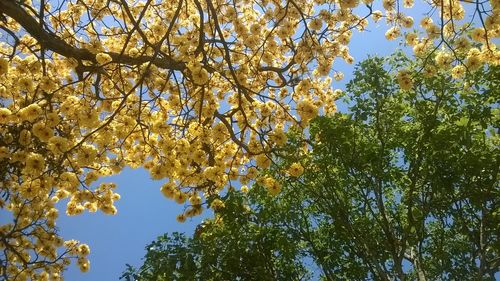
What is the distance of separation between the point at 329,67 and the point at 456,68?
1182 millimetres

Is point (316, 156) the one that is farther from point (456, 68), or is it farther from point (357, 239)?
point (456, 68)

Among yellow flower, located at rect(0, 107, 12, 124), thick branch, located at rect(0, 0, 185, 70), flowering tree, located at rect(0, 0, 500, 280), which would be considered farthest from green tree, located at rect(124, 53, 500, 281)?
yellow flower, located at rect(0, 107, 12, 124)

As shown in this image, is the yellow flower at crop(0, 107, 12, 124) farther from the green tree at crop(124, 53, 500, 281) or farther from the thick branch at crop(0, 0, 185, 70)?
the green tree at crop(124, 53, 500, 281)

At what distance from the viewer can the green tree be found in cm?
495

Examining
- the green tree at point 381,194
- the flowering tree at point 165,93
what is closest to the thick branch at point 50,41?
the flowering tree at point 165,93

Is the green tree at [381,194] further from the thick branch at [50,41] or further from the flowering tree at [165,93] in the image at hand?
the thick branch at [50,41]

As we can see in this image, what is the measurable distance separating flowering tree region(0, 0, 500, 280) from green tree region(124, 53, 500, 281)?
0.50 m

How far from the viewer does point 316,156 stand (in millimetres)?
5664

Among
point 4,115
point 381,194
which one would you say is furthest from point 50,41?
point 381,194

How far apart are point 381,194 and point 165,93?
2.59 m

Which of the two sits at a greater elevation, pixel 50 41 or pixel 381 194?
Answer: pixel 50 41

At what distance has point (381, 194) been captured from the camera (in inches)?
207

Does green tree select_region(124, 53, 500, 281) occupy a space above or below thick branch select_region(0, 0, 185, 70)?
below

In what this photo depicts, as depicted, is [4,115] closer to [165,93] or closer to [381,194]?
[165,93]
